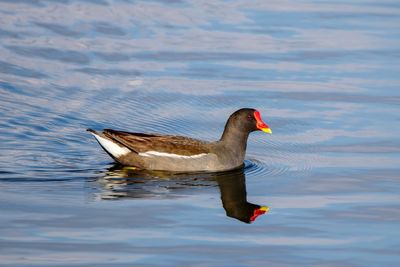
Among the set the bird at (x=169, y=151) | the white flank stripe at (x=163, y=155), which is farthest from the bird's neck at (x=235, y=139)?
the white flank stripe at (x=163, y=155)

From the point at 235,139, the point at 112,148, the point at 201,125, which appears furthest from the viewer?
the point at 201,125

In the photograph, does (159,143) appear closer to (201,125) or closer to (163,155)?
(163,155)

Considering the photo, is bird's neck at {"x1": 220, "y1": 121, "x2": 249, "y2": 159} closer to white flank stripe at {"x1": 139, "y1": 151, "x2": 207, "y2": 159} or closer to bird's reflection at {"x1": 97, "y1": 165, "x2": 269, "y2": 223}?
bird's reflection at {"x1": 97, "y1": 165, "x2": 269, "y2": 223}

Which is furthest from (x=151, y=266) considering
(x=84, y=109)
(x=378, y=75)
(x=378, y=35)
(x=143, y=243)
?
(x=378, y=35)

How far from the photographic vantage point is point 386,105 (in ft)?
58.8

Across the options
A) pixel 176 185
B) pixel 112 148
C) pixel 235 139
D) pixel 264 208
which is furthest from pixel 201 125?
pixel 264 208

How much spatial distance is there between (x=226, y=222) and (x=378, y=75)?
7.72 m

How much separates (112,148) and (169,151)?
2.60ft

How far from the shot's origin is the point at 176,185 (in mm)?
14617

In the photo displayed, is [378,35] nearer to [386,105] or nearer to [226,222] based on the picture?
[386,105]

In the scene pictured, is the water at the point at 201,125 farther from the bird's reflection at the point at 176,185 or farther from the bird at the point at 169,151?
the bird at the point at 169,151

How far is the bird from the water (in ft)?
0.89

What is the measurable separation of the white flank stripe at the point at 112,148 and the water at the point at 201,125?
9.8 inches

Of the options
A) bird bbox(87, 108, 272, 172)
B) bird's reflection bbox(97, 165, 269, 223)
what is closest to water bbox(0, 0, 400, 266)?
bird's reflection bbox(97, 165, 269, 223)
